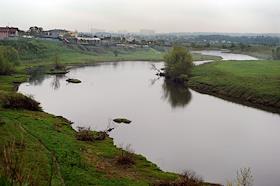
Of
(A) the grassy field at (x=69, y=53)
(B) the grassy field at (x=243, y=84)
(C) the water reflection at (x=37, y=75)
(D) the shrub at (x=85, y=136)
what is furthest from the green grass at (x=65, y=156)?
(A) the grassy field at (x=69, y=53)

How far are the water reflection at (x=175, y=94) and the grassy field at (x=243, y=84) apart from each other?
354cm

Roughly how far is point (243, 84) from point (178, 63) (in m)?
18.6

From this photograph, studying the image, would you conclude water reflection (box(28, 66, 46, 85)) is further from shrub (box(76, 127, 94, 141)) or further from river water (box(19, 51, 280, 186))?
shrub (box(76, 127, 94, 141))

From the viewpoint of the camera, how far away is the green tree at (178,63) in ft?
279

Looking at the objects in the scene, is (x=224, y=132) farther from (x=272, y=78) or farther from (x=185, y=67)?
(x=185, y=67)

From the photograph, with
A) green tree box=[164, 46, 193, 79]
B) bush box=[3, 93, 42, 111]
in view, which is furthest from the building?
bush box=[3, 93, 42, 111]

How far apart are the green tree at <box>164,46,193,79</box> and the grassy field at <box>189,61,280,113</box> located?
2.62 metres

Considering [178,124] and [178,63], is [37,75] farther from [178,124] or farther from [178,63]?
[178,124]

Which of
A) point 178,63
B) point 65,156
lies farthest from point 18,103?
point 178,63

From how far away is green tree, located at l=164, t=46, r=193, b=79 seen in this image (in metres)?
85.0

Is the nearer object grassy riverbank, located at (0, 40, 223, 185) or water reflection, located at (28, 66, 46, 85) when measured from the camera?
grassy riverbank, located at (0, 40, 223, 185)

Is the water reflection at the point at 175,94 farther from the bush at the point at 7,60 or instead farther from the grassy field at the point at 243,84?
the bush at the point at 7,60

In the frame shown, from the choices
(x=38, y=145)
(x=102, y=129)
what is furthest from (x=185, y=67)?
(x=38, y=145)

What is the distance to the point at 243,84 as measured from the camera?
230 ft
